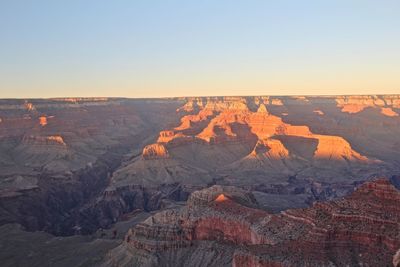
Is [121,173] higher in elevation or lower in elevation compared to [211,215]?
lower

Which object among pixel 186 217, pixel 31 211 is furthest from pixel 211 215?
pixel 31 211

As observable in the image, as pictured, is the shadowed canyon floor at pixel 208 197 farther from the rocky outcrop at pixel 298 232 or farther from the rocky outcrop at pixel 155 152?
the rocky outcrop at pixel 155 152

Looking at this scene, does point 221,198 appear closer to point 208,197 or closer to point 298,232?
point 208,197

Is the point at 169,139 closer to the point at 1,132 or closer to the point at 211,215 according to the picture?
the point at 1,132

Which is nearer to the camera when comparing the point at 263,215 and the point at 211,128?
the point at 263,215

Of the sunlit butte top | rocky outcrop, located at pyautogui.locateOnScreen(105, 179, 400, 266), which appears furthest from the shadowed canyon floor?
the sunlit butte top
